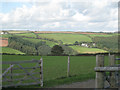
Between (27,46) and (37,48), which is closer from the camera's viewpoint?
(37,48)

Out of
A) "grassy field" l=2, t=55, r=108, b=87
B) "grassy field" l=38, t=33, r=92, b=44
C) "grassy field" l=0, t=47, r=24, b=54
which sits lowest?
"grassy field" l=2, t=55, r=108, b=87

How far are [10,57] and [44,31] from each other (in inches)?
400

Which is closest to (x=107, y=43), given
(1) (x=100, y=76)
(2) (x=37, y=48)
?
(2) (x=37, y=48)

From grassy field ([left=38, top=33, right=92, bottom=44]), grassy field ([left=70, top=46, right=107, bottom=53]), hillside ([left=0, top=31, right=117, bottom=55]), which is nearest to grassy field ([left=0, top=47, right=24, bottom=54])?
hillside ([left=0, top=31, right=117, bottom=55])

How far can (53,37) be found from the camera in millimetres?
41656

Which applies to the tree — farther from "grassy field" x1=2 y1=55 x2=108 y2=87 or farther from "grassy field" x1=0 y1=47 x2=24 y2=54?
"grassy field" x1=0 y1=47 x2=24 y2=54

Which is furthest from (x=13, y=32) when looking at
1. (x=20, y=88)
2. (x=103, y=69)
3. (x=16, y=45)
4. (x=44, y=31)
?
(x=103, y=69)

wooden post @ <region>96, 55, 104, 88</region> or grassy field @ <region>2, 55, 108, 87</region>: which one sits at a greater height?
wooden post @ <region>96, 55, 104, 88</region>

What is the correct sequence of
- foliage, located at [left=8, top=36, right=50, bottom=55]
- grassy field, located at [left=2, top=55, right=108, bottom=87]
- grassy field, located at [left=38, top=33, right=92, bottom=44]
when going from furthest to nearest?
grassy field, located at [left=38, top=33, right=92, bottom=44], foliage, located at [left=8, top=36, right=50, bottom=55], grassy field, located at [left=2, top=55, right=108, bottom=87]

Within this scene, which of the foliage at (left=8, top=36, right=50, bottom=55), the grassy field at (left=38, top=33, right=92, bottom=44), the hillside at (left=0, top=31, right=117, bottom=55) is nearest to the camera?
the foliage at (left=8, top=36, right=50, bottom=55)

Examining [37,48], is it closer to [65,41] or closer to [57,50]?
[57,50]

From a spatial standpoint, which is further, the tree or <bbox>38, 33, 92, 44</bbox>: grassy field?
<bbox>38, 33, 92, 44</bbox>: grassy field

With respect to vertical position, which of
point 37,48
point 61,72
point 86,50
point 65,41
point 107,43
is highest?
point 65,41

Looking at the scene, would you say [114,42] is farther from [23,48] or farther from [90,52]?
[23,48]
